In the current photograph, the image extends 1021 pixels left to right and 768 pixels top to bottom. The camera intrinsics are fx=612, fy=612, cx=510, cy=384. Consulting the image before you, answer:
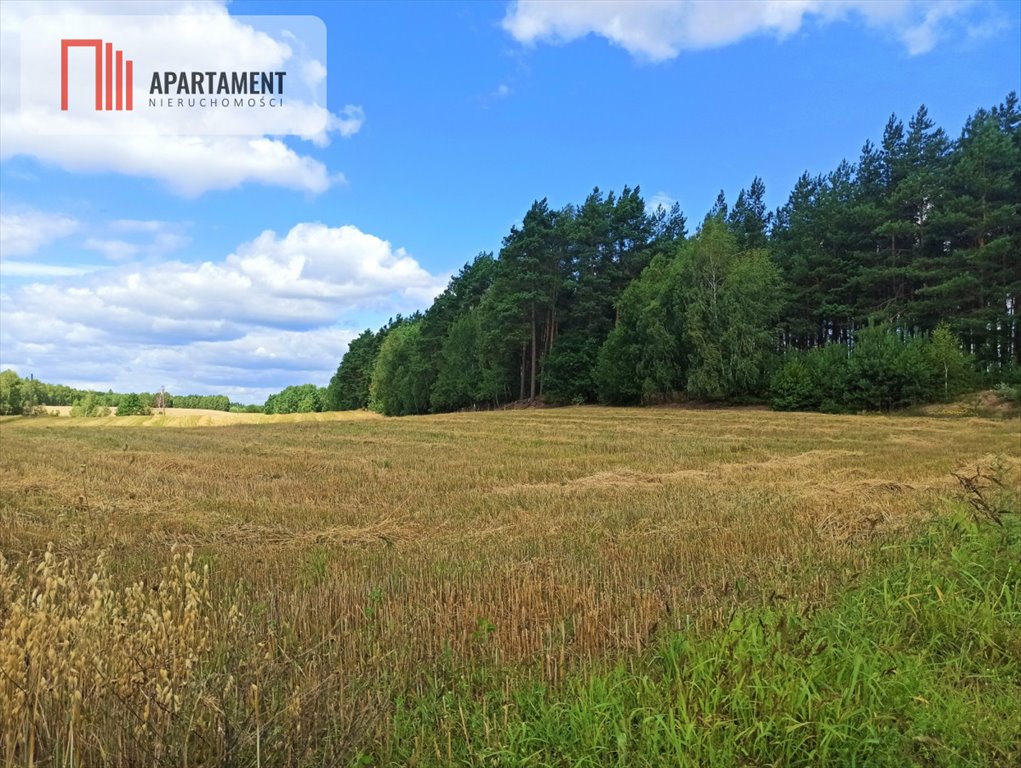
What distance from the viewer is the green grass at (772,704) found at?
9.56 feet

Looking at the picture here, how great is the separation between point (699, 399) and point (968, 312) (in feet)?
62.9

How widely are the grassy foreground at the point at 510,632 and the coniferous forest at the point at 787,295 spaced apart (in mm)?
36282

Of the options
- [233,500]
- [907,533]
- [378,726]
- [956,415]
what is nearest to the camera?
[378,726]

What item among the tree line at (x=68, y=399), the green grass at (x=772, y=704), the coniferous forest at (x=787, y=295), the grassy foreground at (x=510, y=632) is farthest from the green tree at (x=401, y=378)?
the green grass at (x=772, y=704)

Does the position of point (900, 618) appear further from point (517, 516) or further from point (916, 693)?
point (517, 516)

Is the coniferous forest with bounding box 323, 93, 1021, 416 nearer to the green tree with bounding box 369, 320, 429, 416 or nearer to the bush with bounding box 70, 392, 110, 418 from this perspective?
the green tree with bounding box 369, 320, 429, 416

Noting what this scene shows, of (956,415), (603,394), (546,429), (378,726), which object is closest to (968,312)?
(956,415)

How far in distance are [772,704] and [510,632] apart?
6.05 ft

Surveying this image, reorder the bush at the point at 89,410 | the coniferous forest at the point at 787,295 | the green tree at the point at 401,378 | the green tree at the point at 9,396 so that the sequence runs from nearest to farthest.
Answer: the coniferous forest at the point at 787,295, the green tree at the point at 401,378, the green tree at the point at 9,396, the bush at the point at 89,410

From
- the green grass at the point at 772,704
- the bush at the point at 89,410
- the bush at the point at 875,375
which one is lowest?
the green grass at the point at 772,704

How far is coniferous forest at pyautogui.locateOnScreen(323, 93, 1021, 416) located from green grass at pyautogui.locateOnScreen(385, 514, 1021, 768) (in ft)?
131

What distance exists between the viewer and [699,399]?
48.6 m

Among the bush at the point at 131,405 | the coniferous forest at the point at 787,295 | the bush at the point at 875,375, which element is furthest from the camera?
the bush at the point at 131,405

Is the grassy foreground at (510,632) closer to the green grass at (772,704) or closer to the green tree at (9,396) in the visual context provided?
the green grass at (772,704)
